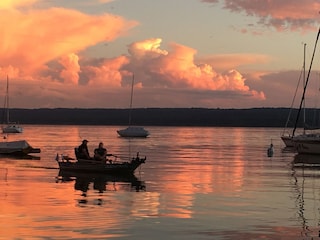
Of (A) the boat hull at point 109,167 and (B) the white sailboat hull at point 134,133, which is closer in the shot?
(A) the boat hull at point 109,167

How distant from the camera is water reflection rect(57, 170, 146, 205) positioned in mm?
31184

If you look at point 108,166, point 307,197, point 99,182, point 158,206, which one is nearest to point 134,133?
point 108,166

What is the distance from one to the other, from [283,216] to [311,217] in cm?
93

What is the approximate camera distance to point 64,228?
19562 millimetres

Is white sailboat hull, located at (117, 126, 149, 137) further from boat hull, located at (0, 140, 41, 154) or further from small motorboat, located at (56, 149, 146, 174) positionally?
small motorboat, located at (56, 149, 146, 174)

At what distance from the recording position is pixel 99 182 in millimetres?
35094

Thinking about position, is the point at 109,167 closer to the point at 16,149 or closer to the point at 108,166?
the point at 108,166

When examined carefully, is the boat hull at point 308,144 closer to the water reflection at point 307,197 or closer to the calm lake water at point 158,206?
the water reflection at point 307,197

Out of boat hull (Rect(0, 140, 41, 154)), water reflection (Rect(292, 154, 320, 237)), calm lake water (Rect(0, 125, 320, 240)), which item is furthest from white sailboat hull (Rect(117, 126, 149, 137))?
calm lake water (Rect(0, 125, 320, 240))

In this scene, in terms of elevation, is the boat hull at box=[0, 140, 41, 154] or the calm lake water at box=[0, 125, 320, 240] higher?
the boat hull at box=[0, 140, 41, 154]

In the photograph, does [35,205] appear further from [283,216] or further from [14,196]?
[283,216]

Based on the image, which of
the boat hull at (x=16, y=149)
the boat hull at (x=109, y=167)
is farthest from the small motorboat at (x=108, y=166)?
the boat hull at (x=16, y=149)

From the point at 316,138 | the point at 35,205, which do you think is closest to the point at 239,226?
the point at 35,205

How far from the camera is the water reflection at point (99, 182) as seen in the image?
31184 millimetres
